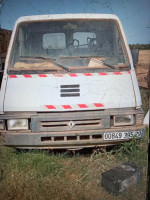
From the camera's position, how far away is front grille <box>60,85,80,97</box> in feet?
9.79

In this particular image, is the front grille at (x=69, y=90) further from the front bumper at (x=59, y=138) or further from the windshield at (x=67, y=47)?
the front bumper at (x=59, y=138)

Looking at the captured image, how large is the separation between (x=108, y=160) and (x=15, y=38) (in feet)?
7.30

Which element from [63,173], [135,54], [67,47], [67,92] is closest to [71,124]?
[67,92]

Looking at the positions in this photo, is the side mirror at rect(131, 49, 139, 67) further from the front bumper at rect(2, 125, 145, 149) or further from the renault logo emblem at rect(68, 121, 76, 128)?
the renault logo emblem at rect(68, 121, 76, 128)

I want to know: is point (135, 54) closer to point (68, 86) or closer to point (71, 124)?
point (68, 86)

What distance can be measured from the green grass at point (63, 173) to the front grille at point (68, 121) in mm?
465

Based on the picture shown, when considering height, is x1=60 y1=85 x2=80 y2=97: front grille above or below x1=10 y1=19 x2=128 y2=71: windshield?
below

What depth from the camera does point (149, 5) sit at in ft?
8.09

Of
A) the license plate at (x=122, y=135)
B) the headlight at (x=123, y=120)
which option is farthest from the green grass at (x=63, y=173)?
the headlight at (x=123, y=120)

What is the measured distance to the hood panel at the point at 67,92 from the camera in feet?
9.62

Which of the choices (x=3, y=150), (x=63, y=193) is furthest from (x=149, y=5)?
(x=3, y=150)

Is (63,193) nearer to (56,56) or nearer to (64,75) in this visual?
(64,75)

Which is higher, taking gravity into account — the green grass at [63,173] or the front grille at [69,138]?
the front grille at [69,138]

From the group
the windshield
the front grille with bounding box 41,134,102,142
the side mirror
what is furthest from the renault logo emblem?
the side mirror
